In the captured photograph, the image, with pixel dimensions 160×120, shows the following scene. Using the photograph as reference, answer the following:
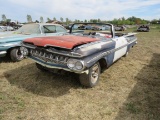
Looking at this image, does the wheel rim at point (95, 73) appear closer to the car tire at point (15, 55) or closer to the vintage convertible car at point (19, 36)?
the vintage convertible car at point (19, 36)

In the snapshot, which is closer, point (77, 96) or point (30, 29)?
point (77, 96)

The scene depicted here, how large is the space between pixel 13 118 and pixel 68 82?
62.2 inches

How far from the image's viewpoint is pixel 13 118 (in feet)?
8.48

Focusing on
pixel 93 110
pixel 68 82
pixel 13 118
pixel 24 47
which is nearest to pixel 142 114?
pixel 93 110

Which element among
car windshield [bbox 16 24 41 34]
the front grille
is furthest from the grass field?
car windshield [bbox 16 24 41 34]

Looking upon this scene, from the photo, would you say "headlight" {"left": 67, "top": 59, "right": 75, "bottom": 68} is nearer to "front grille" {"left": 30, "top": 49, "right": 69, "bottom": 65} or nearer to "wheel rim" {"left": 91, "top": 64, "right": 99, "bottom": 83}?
"front grille" {"left": 30, "top": 49, "right": 69, "bottom": 65}

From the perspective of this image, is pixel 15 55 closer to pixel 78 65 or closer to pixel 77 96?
pixel 77 96

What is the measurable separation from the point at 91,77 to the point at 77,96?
52 cm

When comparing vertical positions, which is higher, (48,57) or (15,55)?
(48,57)

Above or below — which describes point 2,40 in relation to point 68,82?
above

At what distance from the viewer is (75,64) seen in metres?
2.94

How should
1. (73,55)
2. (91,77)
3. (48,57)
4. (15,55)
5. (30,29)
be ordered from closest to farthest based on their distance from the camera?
(73,55)
(48,57)
(91,77)
(15,55)
(30,29)

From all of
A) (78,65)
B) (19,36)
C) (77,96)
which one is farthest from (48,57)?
(19,36)

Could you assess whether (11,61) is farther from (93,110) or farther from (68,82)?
(93,110)
